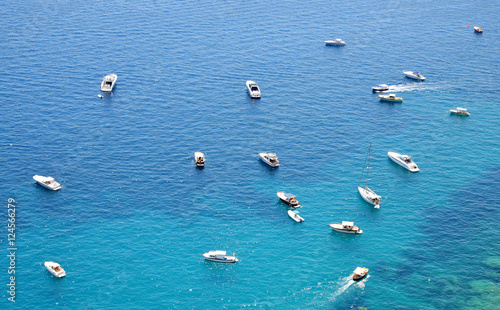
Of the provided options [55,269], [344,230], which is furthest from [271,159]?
[55,269]

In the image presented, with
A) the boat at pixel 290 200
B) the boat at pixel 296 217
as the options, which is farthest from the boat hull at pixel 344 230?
the boat at pixel 290 200

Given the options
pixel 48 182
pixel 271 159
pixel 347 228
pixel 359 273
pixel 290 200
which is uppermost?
pixel 271 159

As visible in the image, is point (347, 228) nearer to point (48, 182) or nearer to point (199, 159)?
point (199, 159)

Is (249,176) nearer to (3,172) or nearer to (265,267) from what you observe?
(265,267)

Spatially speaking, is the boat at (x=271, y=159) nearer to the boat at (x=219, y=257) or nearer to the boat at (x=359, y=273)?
the boat at (x=219, y=257)

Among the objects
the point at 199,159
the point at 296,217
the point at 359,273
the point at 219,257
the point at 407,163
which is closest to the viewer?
the point at 359,273

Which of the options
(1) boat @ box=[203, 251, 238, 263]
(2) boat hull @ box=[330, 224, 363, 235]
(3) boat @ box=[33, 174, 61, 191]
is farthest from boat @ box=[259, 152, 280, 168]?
(3) boat @ box=[33, 174, 61, 191]

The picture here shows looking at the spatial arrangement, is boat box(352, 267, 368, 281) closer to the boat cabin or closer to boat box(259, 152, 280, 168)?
the boat cabin
